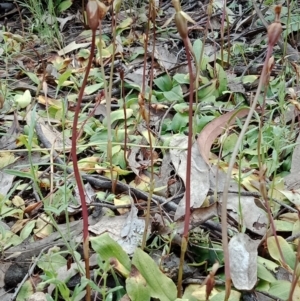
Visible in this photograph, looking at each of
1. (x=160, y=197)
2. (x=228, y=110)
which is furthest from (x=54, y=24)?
(x=160, y=197)

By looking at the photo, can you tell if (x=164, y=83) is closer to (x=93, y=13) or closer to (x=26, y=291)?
(x=26, y=291)

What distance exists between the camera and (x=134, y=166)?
5.45 ft

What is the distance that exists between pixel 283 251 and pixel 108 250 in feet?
1.29

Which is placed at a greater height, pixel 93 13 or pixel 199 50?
pixel 93 13

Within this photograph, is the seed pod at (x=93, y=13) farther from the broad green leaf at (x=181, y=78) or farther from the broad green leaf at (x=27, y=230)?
the broad green leaf at (x=181, y=78)

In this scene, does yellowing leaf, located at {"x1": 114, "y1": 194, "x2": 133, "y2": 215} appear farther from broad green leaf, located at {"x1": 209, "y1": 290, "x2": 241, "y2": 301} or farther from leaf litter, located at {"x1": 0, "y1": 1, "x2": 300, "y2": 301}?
broad green leaf, located at {"x1": 209, "y1": 290, "x2": 241, "y2": 301}

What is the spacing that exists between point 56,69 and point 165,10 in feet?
2.73

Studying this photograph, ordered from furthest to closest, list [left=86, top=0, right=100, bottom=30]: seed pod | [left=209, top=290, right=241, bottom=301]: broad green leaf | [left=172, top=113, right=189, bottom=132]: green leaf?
1. [left=172, top=113, right=189, bottom=132]: green leaf
2. [left=209, top=290, right=241, bottom=301]: broad green leaf
3. [left=86, top=0, right=100, bottom=30]: seed pod

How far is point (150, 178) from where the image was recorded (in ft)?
5.10

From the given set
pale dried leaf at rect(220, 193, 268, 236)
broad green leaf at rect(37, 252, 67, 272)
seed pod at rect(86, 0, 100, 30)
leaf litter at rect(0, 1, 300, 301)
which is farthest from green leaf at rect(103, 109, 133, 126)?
seed pod at rect(86, 0, 100, 30)

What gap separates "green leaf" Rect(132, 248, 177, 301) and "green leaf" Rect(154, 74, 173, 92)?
3.59ft

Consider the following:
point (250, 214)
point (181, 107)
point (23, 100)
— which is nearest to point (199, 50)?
point (181, 107)

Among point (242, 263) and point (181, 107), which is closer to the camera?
point (242, 263)

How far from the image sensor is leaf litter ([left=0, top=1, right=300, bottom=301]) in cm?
120
